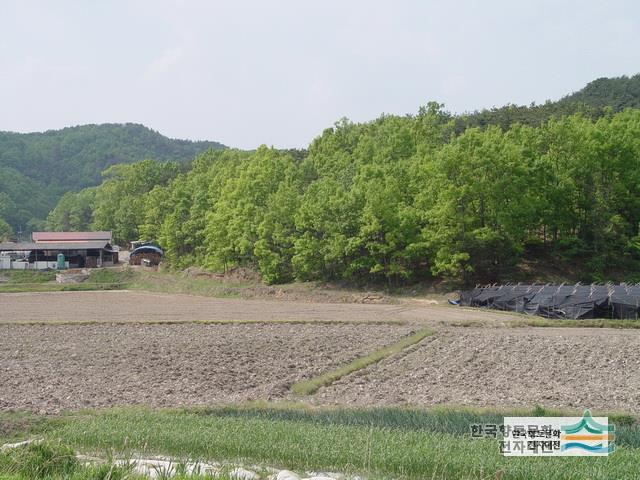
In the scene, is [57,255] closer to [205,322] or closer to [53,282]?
[53,282]

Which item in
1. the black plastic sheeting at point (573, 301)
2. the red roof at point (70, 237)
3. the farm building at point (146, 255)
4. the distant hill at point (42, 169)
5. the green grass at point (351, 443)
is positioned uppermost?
the distant hill at point (42, 169)

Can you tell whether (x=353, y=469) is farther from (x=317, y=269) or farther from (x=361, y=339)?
(x=317, y=269)

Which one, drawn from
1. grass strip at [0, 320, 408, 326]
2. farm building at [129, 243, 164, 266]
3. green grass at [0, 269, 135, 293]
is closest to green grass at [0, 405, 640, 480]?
grass strip at [0, 320, 408, 326]

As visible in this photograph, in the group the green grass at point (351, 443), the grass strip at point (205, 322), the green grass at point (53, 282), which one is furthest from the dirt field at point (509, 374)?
the green grass at point (53, 282)

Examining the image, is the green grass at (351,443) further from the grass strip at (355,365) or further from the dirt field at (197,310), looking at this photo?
the dirt field at (197,310)

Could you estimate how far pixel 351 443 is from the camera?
9211mm

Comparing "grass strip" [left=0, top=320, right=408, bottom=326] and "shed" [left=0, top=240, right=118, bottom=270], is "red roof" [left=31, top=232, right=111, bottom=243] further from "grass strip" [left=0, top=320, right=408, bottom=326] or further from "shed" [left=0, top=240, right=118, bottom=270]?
"grass strip" [left=0, top=320, right=408, bottom=326]

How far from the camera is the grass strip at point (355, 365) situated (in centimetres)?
1788

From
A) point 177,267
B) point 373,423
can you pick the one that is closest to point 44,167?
point 177,267

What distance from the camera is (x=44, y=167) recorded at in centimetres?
17188

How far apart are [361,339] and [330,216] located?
23333 mm

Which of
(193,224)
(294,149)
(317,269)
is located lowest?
(317,269)

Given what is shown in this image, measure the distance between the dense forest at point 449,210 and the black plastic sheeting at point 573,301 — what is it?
21.5ft

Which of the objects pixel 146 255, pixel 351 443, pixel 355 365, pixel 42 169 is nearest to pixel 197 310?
pixel 355 365
